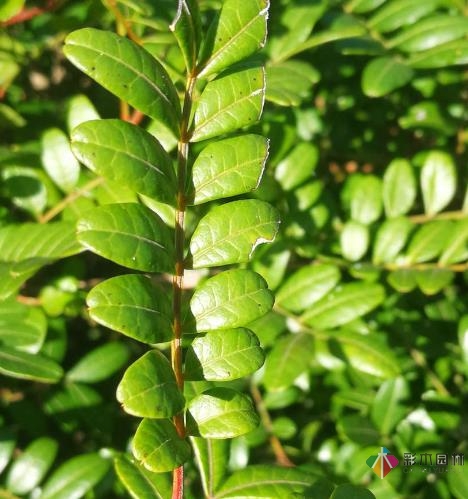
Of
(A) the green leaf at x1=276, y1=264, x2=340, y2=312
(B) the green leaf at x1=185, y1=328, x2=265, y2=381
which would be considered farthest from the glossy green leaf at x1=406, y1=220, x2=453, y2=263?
(B) the green leaf at x1=185, y1=328, x2=265, y2=381

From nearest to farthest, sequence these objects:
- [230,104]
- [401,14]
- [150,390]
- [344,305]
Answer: [150,390]
[230,104]
[344,305]
[401,14]

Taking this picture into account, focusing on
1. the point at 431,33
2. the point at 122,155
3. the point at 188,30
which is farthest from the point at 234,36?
the point at 431,33

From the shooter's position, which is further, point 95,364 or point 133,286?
point 95,364

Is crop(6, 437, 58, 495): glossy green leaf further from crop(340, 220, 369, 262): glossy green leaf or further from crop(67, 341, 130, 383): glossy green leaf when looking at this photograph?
crop(340, 220, 369, 262): glossy green leaf

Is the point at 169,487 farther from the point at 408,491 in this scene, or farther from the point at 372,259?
the point at 372,259

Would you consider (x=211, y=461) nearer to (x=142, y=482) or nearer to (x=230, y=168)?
(x=142, y=482)

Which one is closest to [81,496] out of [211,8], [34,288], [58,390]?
[58,390]
